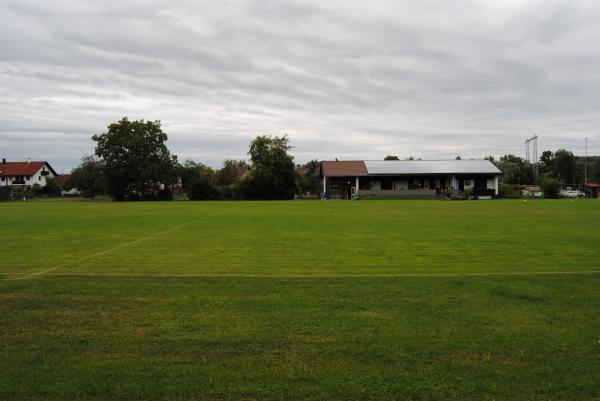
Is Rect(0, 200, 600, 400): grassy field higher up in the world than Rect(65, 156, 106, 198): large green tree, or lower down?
lower down

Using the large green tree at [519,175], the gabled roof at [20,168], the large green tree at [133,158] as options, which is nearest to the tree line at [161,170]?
the large green tree at [133,158]

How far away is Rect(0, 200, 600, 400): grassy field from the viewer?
4559 mm

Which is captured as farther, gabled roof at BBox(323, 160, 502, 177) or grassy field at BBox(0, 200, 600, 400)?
gabled roof at BBox(323, 160, 502, 177)

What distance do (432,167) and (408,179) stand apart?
4.05m

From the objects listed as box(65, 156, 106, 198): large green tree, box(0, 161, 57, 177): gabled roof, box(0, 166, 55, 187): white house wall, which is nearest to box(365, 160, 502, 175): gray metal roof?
box(65, 156, 106, 198): large green tree

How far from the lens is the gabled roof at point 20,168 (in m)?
103

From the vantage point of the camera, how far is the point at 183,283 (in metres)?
9.07

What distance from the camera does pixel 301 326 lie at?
6207 millimetres

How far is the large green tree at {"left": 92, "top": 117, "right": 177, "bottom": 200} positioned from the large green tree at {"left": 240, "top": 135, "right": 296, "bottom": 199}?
1163cm

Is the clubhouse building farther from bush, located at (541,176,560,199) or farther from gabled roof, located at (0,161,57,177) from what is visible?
gabled roof, located at (0,161,57,177)

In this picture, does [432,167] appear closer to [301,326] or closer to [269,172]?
[269,172]

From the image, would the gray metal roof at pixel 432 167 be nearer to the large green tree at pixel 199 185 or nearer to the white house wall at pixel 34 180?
the large green tree at pixel 199 185

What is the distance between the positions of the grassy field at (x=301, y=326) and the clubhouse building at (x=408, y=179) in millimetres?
58099

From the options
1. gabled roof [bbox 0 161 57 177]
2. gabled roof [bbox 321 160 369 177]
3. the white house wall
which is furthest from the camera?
the white house wall
